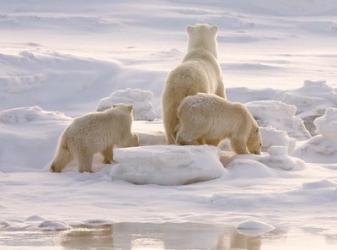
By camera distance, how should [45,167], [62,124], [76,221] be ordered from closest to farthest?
[76,221] → [45,167] → [62,124]

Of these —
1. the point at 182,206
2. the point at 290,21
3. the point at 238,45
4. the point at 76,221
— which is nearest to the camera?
the point at 76,221

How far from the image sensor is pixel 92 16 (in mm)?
25719

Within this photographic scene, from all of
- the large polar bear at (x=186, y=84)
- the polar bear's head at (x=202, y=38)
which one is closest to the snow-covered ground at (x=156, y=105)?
the large polar bear at (x=186, y=84)

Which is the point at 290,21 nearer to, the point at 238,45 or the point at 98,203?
the point at 238,45

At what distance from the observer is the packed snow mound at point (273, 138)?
403 inches

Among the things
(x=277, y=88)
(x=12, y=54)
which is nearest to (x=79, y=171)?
(x=277, y=88)

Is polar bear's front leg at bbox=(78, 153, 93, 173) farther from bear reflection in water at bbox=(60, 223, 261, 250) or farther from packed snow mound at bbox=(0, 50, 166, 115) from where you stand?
packed snow mound at bbox=(0, 50, 166, 115)

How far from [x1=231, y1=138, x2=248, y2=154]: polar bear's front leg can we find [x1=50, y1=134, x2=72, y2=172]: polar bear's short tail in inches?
58.6

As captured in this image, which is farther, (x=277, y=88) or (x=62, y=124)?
(x=277, y=88)

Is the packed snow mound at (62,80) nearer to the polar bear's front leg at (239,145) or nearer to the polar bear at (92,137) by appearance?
the polar bear at (92,137)

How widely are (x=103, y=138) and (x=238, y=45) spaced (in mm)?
13466

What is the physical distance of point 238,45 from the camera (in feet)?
73.7

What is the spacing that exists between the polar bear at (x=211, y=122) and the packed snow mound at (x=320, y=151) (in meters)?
1.35

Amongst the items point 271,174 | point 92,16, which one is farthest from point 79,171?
point 92,16
